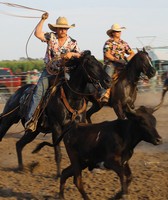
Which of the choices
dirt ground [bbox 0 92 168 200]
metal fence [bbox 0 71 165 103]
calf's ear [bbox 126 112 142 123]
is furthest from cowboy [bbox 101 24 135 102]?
metal fence [bbox 0 71 165 103]

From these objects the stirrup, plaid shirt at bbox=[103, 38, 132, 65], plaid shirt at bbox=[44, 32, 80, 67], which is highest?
→ plaid shirt at bbox=[44, 32, 80, 67]

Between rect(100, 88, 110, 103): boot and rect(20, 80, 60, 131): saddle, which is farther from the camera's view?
rect(100, 88, 110, 103): boot

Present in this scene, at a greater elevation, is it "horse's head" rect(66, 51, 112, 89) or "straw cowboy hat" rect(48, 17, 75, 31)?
"straw cowboy hat" rect(48, 17, 75, 31)

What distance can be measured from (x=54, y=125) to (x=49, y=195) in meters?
1.62

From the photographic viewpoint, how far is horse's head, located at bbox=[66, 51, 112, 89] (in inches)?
287

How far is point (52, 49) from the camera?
7.72 m

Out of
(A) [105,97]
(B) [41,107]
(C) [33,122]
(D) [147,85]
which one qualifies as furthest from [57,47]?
(D) [147,85]

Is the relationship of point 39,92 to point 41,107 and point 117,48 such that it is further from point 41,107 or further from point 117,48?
point 117,48

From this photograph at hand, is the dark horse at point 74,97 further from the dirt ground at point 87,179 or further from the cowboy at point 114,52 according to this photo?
the cowboy at point 114,52

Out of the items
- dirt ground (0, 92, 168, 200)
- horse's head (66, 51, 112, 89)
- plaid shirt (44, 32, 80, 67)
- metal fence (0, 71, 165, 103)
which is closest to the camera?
dirt ground (0, 92, 168, 200)

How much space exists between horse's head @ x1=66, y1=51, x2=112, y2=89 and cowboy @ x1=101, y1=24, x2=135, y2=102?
9.78ft

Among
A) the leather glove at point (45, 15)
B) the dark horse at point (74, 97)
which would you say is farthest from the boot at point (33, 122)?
the leather glove at point (45, 15)

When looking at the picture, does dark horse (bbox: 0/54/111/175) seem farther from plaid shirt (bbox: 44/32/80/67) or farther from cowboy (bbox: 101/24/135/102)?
cowboy (bbox: 101/24/135/102)

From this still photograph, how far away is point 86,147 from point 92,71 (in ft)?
6.02
